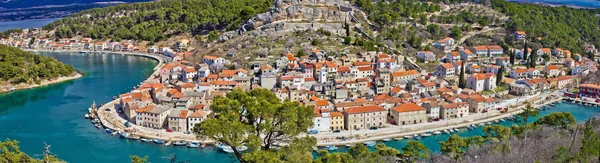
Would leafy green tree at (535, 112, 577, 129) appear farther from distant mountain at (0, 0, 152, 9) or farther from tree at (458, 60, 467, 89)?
distant mountain at (0, 0, 152, 9)

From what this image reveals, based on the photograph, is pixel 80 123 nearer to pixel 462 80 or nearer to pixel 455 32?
pixel 462 80

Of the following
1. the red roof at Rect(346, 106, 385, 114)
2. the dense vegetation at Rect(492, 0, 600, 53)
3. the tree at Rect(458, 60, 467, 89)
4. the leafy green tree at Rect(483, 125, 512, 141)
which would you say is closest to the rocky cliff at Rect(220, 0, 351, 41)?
the tree at Rect(458, 60, 467, 89)

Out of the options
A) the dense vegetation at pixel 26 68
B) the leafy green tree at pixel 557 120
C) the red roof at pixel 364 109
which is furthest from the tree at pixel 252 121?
the dense vegetation at pixel 26 68

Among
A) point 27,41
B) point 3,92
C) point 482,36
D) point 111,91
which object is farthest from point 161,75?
point 27,41

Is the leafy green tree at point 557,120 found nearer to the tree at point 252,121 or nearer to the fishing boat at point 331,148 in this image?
the fishing boat at point 331,148

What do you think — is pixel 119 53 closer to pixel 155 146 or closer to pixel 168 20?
pixel 168 20

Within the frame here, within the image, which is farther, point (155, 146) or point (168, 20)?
point (168, 20)
